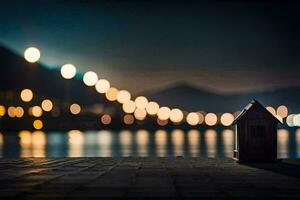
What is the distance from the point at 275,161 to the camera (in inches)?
1244

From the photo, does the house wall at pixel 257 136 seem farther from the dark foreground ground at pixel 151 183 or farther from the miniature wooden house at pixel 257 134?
the dark foreground ground at pixel 151 183

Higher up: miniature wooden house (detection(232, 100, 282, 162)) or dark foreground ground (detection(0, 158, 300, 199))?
miniature wooden house (detection(232, 100, 282, 162))

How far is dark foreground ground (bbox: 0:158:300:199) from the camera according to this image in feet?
58.4

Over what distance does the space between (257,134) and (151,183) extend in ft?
38.3

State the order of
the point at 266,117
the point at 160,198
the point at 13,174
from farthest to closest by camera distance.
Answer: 1. the point at 266,117
2. the point at 13,174
3. the point at 160,198

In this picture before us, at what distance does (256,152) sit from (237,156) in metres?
1.41

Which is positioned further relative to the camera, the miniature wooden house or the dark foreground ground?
the miniature wooden house

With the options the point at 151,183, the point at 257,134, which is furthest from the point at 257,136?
the point at 151,183

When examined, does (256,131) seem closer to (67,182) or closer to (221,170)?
(221,170)

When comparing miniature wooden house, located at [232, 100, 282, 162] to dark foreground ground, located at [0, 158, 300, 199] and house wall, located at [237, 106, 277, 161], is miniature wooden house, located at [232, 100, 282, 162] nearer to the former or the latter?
house wall, located at [237, 106, 277, 161]

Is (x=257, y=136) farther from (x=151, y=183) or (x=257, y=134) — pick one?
(x=151, y=183)

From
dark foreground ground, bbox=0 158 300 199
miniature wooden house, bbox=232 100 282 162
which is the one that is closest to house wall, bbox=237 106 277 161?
miniature wooden house, bbox=232 100 282 162

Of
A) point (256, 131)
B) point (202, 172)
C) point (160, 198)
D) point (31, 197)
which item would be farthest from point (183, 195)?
point (256, 131)

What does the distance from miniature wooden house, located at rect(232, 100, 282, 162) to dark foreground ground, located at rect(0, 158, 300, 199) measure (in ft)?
7.35
